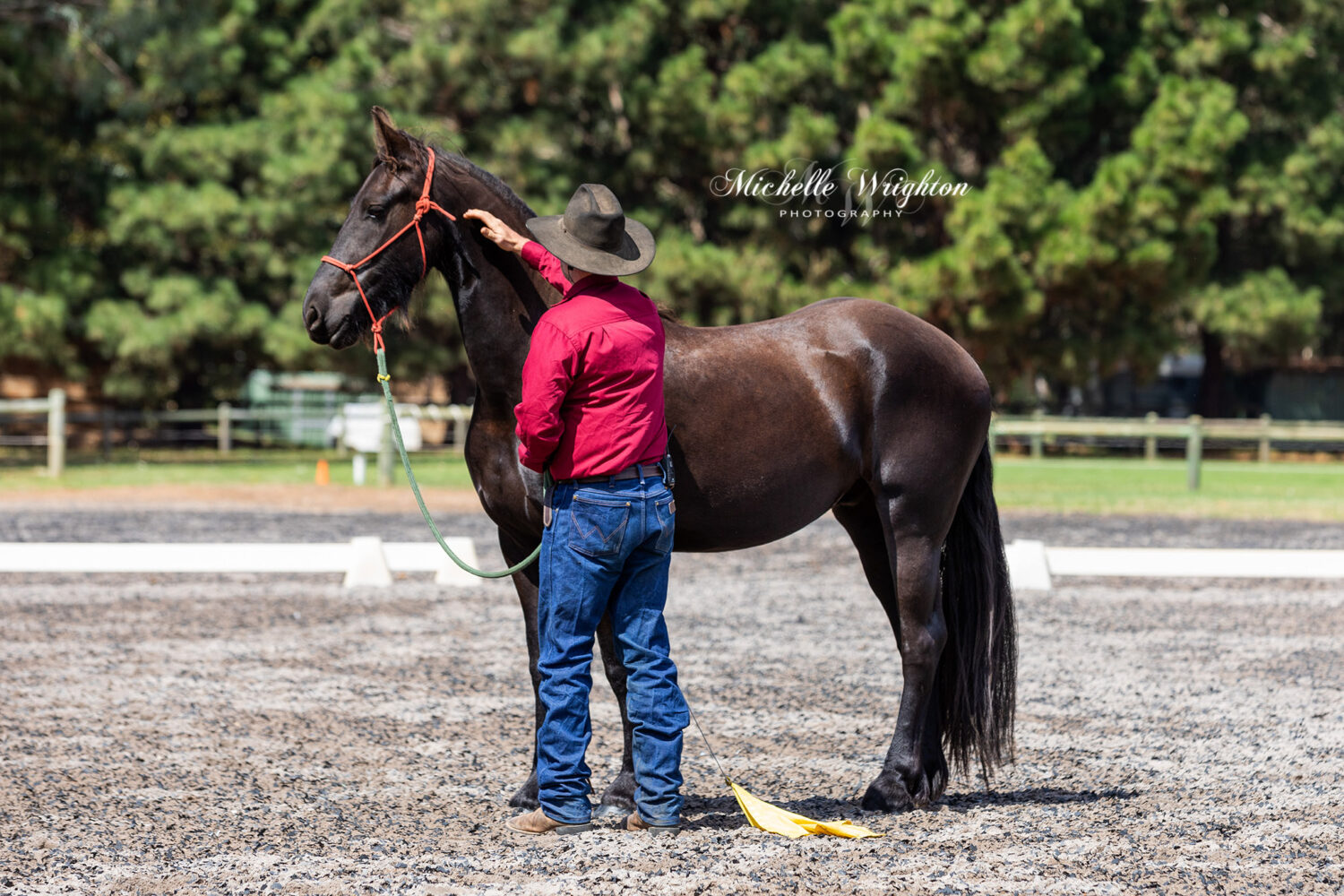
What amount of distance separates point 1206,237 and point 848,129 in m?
6.70

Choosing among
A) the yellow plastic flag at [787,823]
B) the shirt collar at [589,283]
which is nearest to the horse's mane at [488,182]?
the shirt collar at [589,283]

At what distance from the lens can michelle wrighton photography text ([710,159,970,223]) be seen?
908 inches

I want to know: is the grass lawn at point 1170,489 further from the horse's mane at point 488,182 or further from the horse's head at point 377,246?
the horse's head at point 377,246

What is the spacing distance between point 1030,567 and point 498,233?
6.04 meters

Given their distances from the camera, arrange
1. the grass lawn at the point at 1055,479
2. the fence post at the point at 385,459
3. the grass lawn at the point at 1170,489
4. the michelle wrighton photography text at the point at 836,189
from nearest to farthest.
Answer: the grass lawn at the point at 1170,489, the grass lawn at the point at 1055,479, the fence post at the point at 385,459, the michelle wrighton photography text at the point at 836,189

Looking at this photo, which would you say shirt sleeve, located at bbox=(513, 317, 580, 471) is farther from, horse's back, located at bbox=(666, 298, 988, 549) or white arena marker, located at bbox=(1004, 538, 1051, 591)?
white arena marker, located at bbox=(1004, 538, 1051, 591)

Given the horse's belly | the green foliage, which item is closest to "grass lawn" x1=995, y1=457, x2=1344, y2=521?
the green foliage

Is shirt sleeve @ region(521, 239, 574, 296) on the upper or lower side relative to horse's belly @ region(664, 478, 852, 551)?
upper

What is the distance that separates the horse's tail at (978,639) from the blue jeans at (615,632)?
108 centimetres

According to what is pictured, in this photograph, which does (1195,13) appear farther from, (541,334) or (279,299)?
(541,334)

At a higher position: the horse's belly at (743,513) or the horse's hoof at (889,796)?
the horse's belly at (743,513)

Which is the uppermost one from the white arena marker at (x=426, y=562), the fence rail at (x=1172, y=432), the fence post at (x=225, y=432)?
the fence rail at (x=1172, y=432)

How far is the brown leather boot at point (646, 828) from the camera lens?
3.78 meters

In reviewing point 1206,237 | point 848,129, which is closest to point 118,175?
point 848,129
